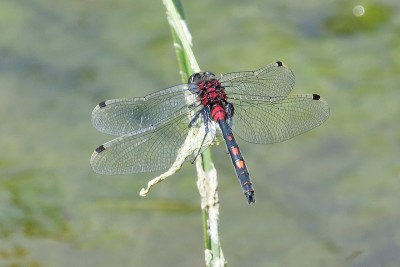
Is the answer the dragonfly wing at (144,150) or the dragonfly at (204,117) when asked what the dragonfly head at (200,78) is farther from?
the dragonfly wing at (144,150)

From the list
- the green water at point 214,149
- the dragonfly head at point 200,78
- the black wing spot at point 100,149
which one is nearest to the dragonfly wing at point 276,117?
the dragonfly head at point 200,78

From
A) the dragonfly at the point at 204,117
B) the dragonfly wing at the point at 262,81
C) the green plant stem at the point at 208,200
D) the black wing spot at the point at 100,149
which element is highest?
the dragonfly wing at the point at 262,81

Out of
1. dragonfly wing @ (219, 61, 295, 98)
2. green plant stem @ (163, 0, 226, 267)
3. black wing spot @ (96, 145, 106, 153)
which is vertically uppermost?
dragonfly wing @ (219, 61, 295, 98)

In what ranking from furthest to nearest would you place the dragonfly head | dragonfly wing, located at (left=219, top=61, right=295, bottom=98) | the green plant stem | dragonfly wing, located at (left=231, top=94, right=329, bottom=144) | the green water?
1. the green water
2. dragonfly wing, located at (left=219, top=61, right=295, bottom=98)
3. dragonfly wing, located at (left=231, top=94, right=329, bottom=144)
4. the dragonfly head
5. the green plant stem

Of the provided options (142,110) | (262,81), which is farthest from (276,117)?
(142,110)

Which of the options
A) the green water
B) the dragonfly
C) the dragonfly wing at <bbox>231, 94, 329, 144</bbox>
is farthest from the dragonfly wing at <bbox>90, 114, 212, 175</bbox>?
the green water

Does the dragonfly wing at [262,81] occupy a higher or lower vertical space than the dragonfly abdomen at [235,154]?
higher

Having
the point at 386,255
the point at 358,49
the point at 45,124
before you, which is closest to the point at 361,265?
the point at 386,255

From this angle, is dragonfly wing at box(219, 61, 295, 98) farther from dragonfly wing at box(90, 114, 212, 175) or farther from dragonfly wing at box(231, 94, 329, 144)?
dragonfly wing at box(90, 114, 212, 175)
